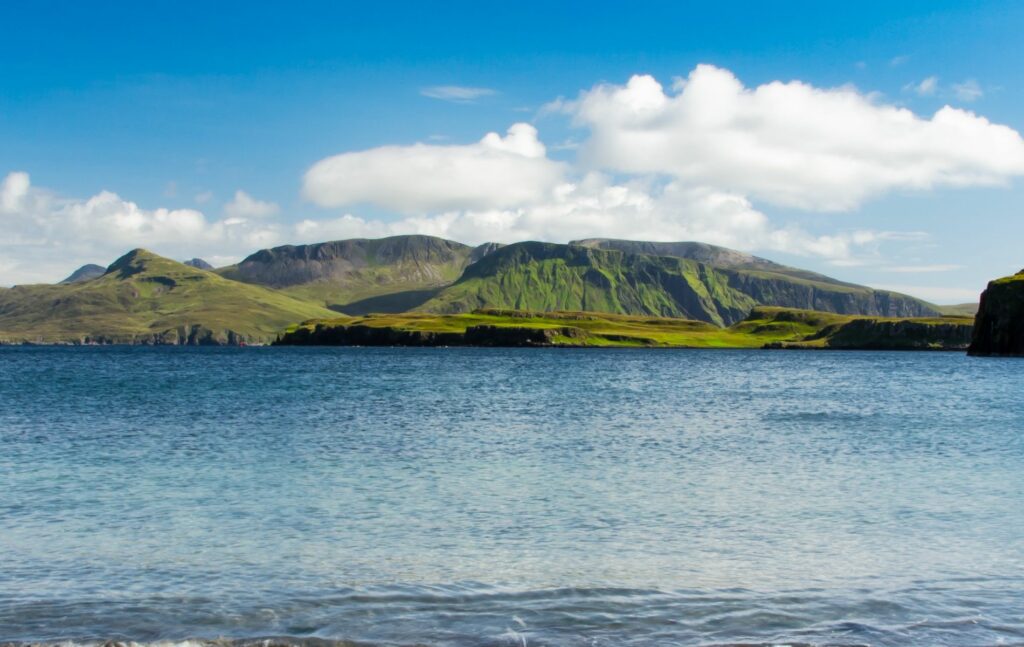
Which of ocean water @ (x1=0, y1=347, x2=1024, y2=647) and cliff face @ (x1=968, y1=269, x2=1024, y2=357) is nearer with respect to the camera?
ocean water @ (x1=0, y1=347, x2=1024, y2=647)

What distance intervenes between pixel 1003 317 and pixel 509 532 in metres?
188

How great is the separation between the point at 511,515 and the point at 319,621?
10826mm

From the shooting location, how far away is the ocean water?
1702 centimetres

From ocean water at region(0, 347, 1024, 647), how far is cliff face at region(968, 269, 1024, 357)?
140 m

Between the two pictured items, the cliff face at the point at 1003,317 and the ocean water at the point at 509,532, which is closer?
the ocean water at the point at 509,532

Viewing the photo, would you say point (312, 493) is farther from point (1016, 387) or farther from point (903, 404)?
point (1016, 387)

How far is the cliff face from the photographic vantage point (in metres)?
177

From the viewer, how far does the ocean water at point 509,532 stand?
55.8 ft

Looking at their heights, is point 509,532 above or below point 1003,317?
below

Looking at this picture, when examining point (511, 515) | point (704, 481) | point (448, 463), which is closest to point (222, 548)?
point (511, 515)

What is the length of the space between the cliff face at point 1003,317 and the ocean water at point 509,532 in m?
140

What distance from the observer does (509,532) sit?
971 inches

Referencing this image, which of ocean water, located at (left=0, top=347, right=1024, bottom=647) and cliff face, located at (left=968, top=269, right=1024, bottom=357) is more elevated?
cliff face, located at (left=968, top=269, right=1024, bottom=357)

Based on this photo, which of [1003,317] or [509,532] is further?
[1003,317]
